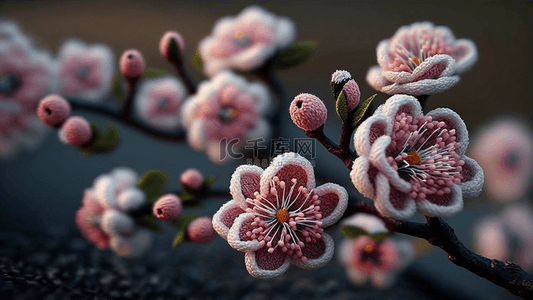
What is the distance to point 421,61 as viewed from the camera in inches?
10.3

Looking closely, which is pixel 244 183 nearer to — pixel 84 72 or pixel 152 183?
pixel 152 183

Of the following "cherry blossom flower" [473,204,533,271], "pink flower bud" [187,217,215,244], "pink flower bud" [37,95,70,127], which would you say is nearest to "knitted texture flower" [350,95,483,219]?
"pink flower bud" [187,217,215,244]

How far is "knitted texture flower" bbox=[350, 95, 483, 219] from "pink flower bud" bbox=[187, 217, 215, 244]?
0.12 meters

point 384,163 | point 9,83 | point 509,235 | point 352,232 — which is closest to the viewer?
point 384,163

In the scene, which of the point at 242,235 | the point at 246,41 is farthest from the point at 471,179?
the point at 246,41

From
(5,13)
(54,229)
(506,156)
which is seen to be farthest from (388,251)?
(5,13)

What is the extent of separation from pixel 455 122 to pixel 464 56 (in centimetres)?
7

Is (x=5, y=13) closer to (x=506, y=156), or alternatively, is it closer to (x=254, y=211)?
(x=254, y=211)

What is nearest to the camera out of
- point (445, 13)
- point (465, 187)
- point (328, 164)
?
point (465, 187)

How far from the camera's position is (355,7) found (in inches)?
21.1

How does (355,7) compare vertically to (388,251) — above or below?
above

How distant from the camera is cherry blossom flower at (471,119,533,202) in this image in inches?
20.9

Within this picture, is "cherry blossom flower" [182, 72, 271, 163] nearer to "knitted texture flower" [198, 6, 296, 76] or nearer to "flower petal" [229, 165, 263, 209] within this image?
"knitted texture flower" [198, 6, 296, 76]

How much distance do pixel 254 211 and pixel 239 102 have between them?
0.15 meters
